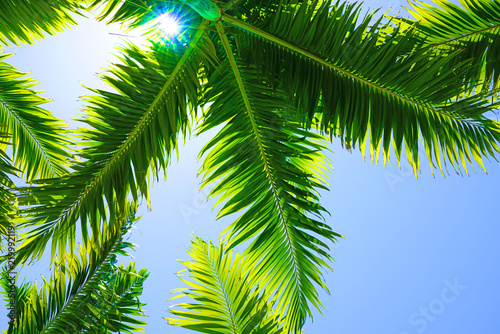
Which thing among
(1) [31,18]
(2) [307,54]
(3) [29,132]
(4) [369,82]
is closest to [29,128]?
(3) [29,132]

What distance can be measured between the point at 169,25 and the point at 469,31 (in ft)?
7.53

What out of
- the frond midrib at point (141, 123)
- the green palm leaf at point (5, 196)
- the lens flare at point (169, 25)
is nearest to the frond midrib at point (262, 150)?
the frond midrib at point (141, 123)

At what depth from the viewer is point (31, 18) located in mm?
3031

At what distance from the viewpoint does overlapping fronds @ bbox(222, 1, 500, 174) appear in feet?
8.58

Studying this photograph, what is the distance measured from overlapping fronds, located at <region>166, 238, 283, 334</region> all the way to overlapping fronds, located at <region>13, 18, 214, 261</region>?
2.69 feet

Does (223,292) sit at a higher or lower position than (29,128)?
lower

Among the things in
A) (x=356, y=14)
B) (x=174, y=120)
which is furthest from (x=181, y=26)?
(x=356, y=14)

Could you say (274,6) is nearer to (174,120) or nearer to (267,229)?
(174,120)

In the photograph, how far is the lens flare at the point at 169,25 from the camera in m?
2.96

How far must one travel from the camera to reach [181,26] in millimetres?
2949

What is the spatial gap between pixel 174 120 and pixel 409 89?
5.65 feet

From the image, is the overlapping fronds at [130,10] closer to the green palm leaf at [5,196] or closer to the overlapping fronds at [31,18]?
the overlapping fronds at [31,18]

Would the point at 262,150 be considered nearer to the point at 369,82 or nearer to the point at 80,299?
the point at 369,82

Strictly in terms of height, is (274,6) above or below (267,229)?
above
